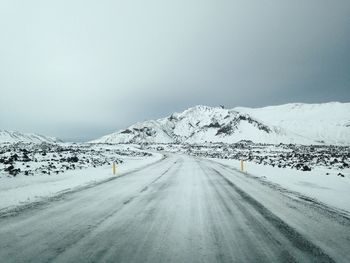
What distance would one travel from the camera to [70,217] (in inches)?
299

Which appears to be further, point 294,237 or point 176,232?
point 176,232

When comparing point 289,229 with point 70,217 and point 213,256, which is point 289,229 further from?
point 70,217

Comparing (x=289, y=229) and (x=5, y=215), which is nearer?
(x=289, y=229)

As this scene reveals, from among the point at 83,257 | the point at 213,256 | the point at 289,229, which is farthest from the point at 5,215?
the point at 289,229

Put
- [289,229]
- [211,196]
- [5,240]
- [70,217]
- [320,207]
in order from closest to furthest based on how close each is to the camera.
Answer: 1. [5,240]
2. [289,229]
3. [70,217]
4. [320,207]
5. [211,196]

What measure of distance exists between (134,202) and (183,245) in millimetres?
4872

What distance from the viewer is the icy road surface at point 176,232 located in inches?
186

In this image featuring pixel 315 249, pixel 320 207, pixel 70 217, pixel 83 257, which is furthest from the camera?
pixel 320 207

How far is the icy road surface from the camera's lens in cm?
473

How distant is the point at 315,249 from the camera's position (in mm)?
4988

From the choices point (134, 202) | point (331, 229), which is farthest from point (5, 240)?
Answer: point (331, 229)

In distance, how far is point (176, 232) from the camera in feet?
19.8

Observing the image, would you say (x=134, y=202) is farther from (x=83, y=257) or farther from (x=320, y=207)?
(x=320, y=207)

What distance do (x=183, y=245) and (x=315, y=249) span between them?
7.64 ft
